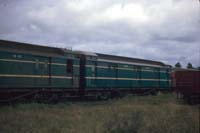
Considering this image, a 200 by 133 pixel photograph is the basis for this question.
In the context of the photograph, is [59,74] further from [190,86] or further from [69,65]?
[190,86]

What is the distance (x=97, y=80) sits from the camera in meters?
23.8

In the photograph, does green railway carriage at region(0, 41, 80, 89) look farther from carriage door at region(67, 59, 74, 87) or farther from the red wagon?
the red wagon

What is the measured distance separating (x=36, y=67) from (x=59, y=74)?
2.12m

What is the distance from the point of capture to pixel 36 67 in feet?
61.8

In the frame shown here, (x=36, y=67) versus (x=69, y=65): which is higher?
(x=69, y=65)

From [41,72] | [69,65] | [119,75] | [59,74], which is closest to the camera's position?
[41,72]

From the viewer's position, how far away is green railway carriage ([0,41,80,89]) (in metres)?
17.1

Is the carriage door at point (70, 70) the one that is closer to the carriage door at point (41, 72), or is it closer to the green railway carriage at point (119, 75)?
the green railway carriage at point (119, 75)

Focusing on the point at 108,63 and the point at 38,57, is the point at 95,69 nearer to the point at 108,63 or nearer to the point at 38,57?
the point at 108,63

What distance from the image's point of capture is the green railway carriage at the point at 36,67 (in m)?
17.1

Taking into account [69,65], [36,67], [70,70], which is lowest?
[70,70]

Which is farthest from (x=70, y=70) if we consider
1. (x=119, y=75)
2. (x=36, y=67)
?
(x=119, y=75)

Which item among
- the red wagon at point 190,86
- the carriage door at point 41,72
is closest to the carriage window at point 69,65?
the carriage door at point 41,72

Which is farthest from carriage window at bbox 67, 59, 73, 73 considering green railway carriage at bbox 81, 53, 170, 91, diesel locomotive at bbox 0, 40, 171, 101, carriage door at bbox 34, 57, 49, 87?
carriage door at bbox 34, 57, 49, 87
